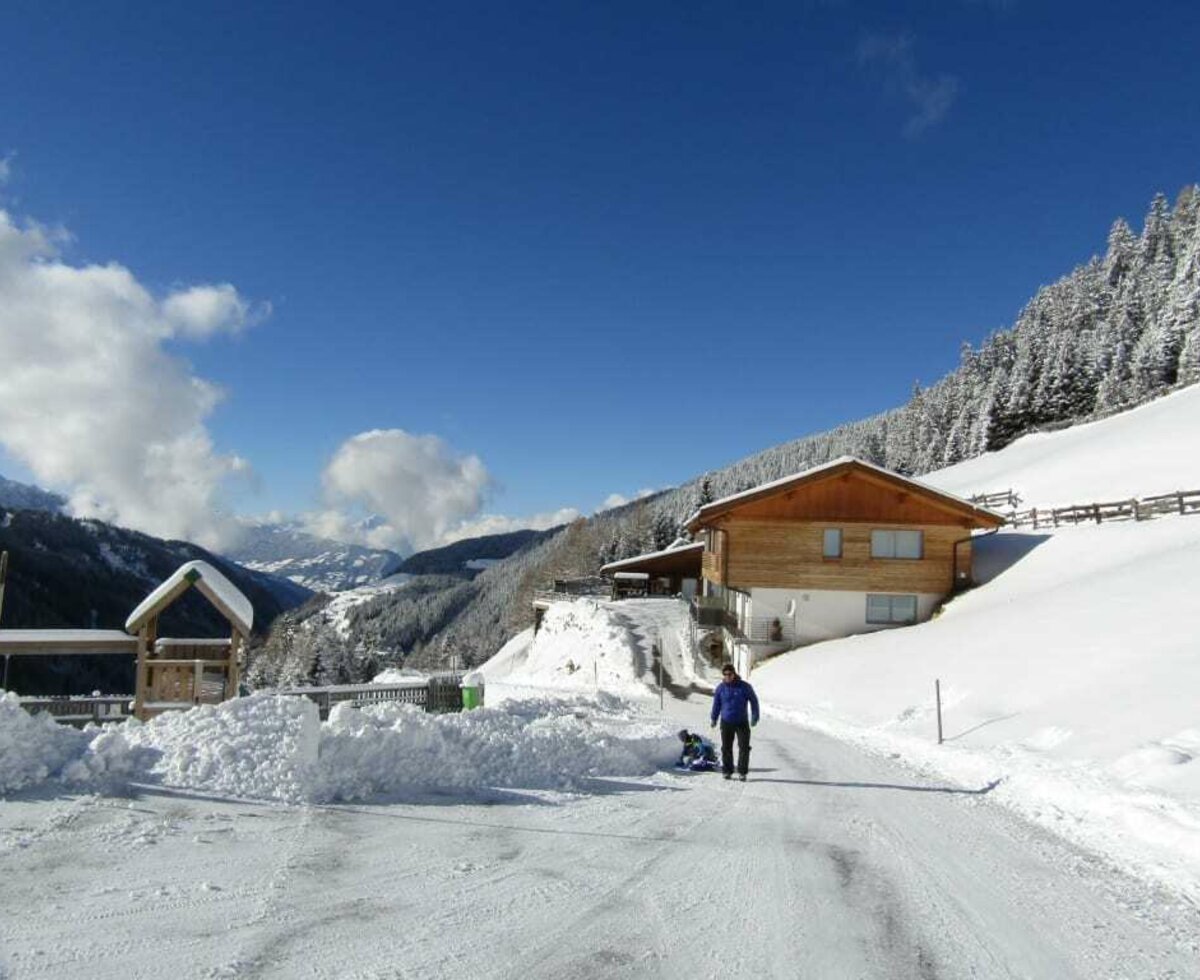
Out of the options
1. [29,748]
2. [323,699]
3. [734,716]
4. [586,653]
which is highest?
[29,748]

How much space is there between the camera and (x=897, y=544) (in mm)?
35469

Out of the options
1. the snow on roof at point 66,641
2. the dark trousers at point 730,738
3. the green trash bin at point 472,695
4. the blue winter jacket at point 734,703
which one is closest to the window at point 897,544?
the green trash bin at point 472,695

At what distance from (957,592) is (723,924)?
32.1m

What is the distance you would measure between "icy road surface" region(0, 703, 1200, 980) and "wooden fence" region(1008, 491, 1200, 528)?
94.8ft

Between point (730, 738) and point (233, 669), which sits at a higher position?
point (233, 669)

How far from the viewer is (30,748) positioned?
28.6 ft

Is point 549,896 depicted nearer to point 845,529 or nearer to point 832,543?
point 832,543

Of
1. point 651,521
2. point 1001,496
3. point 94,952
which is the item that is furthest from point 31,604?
point 94,952

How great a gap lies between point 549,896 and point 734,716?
6.58 metres

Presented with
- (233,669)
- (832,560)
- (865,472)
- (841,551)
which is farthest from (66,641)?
(865,472)

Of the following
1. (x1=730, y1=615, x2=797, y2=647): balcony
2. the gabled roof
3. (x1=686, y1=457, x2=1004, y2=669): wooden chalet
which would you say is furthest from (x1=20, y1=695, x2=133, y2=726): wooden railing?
(x1=730, y1=615, x2=797, y2=647): balcony

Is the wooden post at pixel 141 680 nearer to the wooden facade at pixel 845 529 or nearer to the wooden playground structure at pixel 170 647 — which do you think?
the wooden playground structure at pixel 170 647

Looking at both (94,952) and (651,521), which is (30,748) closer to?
(94,952)

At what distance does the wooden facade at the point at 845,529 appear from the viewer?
35094mm
